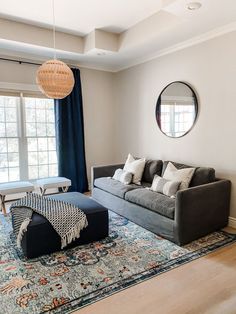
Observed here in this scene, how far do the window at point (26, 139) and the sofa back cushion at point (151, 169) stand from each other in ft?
6.27

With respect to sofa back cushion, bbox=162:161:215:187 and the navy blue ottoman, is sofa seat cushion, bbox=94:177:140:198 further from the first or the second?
sofa back cushion, bbox=162:161:215:187

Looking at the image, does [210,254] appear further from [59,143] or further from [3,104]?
[3,104]

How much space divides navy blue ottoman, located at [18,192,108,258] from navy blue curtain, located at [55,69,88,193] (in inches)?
75.7

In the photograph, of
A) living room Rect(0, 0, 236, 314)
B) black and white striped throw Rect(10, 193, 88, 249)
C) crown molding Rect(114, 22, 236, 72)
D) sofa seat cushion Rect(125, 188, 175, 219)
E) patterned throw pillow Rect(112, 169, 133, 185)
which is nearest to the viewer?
living room Rect(0, 0, 236, 314)

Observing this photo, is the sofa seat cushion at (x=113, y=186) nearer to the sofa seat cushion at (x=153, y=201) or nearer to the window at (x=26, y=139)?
the sofa seat cushion at (x=153, y=201)

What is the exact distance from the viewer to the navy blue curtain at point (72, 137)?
490 centimetres

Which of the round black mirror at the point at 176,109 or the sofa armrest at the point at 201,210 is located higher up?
the round black mirror at the point at 176,109

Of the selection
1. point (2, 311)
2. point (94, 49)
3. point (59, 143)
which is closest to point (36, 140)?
point (59, 143)

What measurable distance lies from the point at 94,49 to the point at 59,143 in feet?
6.05

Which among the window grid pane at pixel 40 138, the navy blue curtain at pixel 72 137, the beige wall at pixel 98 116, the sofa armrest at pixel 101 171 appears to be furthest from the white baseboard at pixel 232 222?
the window grid pane at pixel 40 138

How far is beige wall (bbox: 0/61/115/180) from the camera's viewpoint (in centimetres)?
534

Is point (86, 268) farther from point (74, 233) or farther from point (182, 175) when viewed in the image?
point (182, 175)

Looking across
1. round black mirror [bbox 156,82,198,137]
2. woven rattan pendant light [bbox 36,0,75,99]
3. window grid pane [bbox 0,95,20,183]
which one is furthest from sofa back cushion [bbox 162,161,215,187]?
window grid pane [bbox 0,95,20,183]

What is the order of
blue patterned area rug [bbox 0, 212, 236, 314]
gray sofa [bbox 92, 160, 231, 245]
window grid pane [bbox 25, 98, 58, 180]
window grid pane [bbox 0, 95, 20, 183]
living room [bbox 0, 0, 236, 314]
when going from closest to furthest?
blue patterned area rug [bbox 0, 212, 236, 314] → living room [bbox 0, 0, 236, 314] → gray sofa [bbox 92, 160, 231, 245] → window grid pane [bbox 0, 95, 20, 183] → window grid pane [bbox 25, 98, 58, 180]
